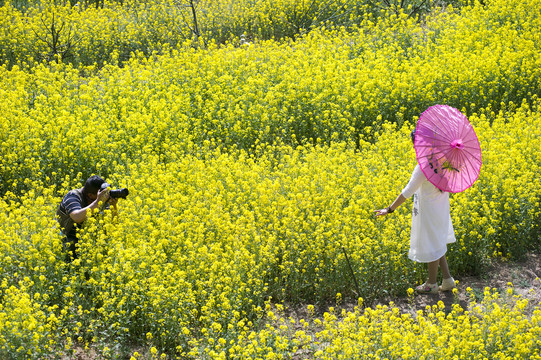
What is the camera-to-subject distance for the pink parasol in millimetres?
5559

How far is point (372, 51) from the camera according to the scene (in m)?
11.2

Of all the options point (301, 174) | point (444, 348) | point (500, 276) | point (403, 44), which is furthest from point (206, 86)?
point (444, 348)

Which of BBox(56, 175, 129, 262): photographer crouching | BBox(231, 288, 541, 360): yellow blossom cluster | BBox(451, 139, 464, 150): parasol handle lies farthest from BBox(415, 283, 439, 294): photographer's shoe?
BBox(56, 175, 129, 262): photographer crouching

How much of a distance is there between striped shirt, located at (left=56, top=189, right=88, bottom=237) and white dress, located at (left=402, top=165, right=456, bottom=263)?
3.16 m

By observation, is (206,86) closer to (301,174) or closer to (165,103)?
(165,103)

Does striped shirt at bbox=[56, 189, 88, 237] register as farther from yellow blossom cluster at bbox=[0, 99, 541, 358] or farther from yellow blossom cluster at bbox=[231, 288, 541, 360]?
yellow blossom cluster at bbox=[231, 288, 541, 360]

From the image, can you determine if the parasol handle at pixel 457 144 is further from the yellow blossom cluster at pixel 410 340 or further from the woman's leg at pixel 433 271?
the yellow blossom cluster at pixel 410 340

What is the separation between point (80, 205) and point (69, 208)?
0.11 meters

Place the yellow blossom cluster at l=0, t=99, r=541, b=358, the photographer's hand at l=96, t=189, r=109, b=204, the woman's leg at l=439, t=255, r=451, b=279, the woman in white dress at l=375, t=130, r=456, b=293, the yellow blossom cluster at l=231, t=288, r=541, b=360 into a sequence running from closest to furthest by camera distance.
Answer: the yellow blossom cluster at l=231, t=288, r=541, b=360 → the yellow blossom cluster at l=0, t=99, r=541, b=358 → the woman in white dress at l=375, t=130, r=456, b=293 → the photographer's hand at l=96, t=189, r=109, b=204 → the woman's leg at l=439, t=255, r=451, b=279

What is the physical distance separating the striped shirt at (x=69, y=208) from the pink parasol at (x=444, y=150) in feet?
10.8

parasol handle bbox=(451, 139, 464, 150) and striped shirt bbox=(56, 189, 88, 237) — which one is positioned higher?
parasol handle bbox=(451, 139, 464, 150)

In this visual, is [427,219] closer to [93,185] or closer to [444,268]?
[444,268]

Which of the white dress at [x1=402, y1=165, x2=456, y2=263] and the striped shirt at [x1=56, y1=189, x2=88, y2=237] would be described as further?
the striped shirt at [x1=56, y1=189, x2=88, y2=237]

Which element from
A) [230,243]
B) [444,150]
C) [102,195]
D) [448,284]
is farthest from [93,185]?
[448,284]
